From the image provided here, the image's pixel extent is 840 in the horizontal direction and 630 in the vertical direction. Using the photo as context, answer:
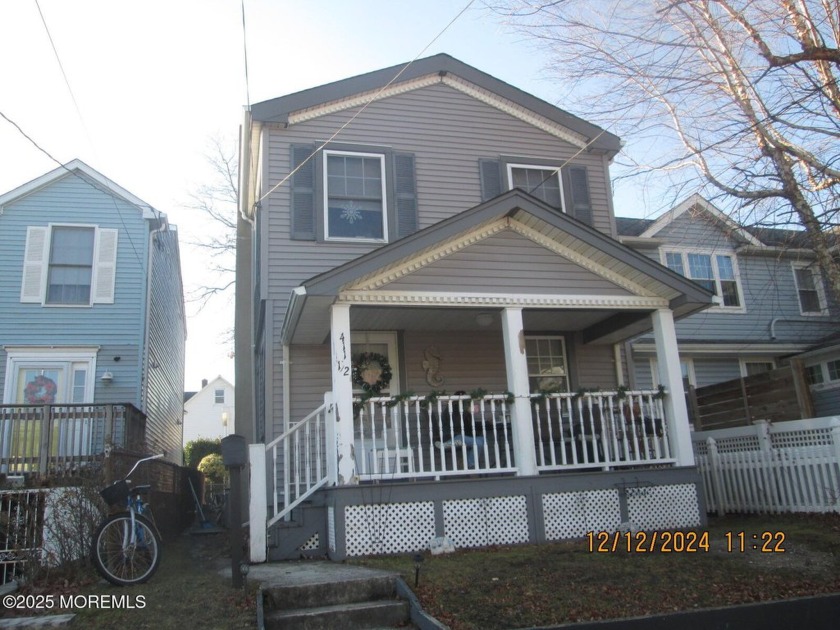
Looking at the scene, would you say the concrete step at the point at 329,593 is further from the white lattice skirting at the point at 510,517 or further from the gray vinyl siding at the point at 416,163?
the gray vinyl siding at the point at 416,163

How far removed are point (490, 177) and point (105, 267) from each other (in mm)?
8436

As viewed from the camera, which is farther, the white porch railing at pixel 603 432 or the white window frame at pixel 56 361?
the white window frame at pixel 56 361

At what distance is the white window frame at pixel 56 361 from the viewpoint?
45.2 feet

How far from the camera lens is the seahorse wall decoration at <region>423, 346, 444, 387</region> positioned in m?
10.7

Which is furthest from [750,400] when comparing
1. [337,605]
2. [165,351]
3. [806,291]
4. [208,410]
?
[208,410]

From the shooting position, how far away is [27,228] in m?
14.7

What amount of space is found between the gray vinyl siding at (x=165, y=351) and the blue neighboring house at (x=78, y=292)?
189mm

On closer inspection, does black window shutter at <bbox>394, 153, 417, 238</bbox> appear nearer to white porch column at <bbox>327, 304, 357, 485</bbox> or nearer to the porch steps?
white porch column at <bbox>327, 304, 357, 485</bbox>

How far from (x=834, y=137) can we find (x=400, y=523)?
21.8 feet

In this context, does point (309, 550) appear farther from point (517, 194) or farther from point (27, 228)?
point (27, 228)

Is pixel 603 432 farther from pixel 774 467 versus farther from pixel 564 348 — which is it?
pixel 564 348

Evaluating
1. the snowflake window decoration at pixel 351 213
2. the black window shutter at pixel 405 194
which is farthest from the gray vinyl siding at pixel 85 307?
the black window shutter at pixel 405 194

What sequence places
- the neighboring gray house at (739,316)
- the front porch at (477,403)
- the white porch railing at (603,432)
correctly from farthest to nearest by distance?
the neighboring gray house at (739,316) → the white porch railing at (603,432) → the front porch at (477,403)

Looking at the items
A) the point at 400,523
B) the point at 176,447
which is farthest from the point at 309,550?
the point at 176,447
